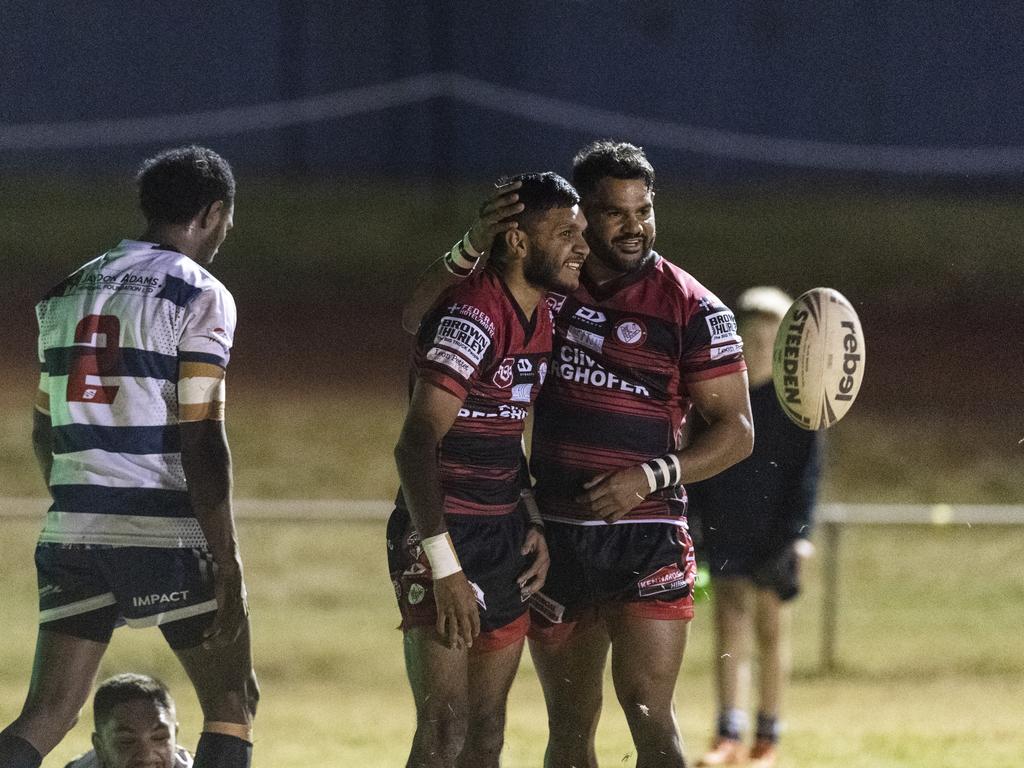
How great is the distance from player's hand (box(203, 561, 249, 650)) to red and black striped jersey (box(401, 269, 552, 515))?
2.04 feet

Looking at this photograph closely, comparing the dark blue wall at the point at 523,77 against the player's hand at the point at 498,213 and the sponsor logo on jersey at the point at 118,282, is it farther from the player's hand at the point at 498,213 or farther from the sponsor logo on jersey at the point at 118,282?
the sponsor logo on jersey at the point at 118,282

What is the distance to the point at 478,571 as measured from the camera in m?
4.34

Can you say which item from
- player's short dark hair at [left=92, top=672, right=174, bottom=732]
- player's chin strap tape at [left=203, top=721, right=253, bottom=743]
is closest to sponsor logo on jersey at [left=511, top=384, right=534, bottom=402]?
player's chin strap tape at [left=203, top=721, right=253, bottom=743]

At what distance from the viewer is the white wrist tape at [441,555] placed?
4.14 metres

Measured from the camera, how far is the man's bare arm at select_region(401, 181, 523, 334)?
4336 mm

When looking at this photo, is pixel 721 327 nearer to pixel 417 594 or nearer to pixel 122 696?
pixel 417 594

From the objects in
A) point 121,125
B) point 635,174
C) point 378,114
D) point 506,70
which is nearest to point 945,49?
point 506,70

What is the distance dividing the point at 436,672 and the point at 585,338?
3.54ft

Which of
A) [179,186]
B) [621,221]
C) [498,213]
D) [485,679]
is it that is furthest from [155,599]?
[621,221]

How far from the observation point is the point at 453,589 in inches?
164

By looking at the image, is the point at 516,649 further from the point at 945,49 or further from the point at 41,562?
the point at 945,49

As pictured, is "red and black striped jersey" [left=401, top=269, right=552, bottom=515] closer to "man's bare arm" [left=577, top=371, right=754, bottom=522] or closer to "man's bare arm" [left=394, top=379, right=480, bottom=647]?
"man's bare arm" [left=394, top=379, right=480, bottom=647]

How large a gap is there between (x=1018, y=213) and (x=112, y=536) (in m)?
17.1

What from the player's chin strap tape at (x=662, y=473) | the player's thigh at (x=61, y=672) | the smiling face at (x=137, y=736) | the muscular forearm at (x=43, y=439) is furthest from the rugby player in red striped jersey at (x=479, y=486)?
the muscular forearm at (x=43, y=439)
